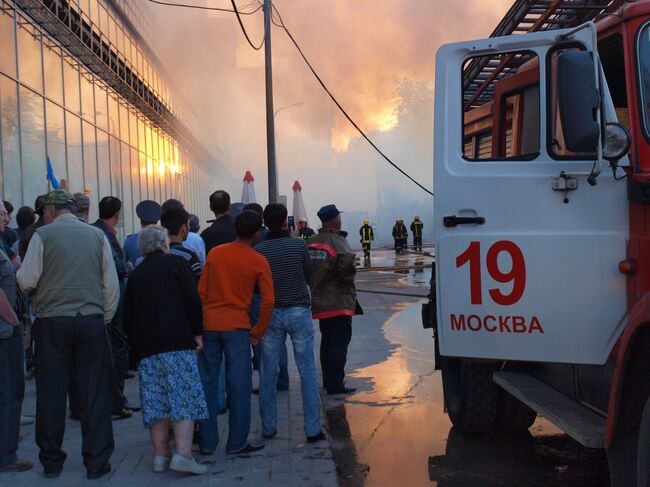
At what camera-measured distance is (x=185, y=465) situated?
15.6 ft

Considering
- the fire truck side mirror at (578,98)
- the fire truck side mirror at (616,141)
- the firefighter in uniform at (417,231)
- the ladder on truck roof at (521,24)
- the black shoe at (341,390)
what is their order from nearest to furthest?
1. the fire truck side mirror at (578,98)
2. the fire truck side mirror at (616,141)
3. the ladder on truck roof at (521,24)
4. the black shoe at (341,390)
5. the firefighter in uniform at (417,231)

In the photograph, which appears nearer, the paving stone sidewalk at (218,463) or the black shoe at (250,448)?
the paving stone sidewalk at (218,463)

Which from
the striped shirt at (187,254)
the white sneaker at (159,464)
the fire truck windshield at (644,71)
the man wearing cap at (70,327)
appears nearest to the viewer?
the fire truck windshield at (644,71)

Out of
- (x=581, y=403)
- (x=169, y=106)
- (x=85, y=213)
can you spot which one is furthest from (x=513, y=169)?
(x=169, y=106)

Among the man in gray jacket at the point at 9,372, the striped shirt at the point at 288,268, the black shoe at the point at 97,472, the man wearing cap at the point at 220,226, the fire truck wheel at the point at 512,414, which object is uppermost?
the man wearing cap at the point at 220,226

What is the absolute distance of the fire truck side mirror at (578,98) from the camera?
3410 mm

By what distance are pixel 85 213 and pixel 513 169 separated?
3.71 metres

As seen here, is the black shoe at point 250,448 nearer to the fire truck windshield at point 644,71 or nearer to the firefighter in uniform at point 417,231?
the fire truck windshield at point 644,71

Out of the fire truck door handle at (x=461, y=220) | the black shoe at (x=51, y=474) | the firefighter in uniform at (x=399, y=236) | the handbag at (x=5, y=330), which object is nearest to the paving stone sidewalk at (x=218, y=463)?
the black shoe at (x=51, y=474)

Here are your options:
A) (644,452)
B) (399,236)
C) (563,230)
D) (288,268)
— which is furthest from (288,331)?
(399,236)

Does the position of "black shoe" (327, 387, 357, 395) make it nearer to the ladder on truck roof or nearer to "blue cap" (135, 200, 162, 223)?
"blue cap" (135, 200, 162, 223)

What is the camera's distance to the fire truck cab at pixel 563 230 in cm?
344

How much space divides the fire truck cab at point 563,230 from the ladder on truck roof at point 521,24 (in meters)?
0.50

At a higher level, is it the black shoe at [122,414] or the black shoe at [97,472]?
the black shoe at [97,472]
